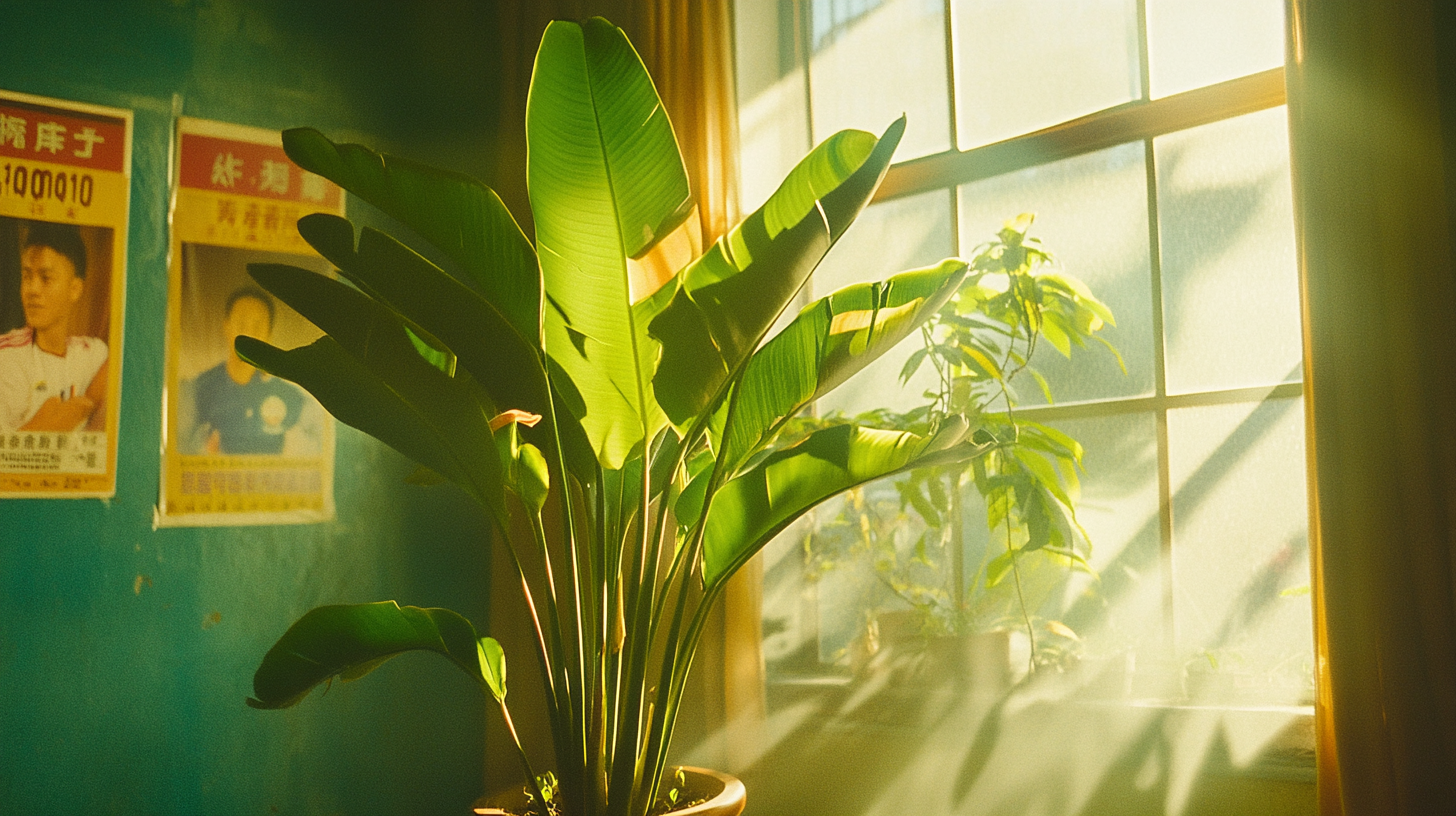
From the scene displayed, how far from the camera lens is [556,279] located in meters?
1.27

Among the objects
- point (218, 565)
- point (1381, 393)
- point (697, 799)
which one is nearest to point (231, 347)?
point (218, 565)

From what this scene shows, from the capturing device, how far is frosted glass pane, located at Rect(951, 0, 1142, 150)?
1.84 metres

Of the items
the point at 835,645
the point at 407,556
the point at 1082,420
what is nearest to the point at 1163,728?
the point at 1082,420

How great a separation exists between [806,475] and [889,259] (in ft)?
3.14

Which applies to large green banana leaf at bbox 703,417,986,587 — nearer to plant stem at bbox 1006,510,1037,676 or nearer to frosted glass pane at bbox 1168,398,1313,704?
plant stem at bbox 1006,510,1037,676

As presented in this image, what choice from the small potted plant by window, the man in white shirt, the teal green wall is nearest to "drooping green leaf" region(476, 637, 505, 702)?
the small potted plant by window

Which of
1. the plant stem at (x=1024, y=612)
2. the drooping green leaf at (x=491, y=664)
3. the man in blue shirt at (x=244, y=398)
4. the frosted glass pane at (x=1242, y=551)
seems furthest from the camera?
the man in blue shirt at (x=244, y=398)

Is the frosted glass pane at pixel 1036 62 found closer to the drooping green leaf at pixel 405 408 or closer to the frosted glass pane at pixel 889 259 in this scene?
the frosted glass pane at pixel 889 259

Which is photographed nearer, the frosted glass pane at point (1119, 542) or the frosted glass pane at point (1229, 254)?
the frosted glass pane at point (1229, 254)

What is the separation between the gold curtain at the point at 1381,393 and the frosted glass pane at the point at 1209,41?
1.25 ft

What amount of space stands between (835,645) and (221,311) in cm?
149

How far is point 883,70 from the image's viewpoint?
2.17m

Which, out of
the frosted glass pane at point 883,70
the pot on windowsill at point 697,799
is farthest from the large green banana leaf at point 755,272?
the frosted glass pane at point 883,70

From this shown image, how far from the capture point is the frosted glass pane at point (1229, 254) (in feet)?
5.41
